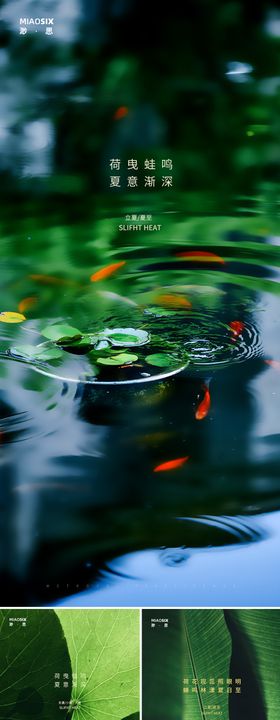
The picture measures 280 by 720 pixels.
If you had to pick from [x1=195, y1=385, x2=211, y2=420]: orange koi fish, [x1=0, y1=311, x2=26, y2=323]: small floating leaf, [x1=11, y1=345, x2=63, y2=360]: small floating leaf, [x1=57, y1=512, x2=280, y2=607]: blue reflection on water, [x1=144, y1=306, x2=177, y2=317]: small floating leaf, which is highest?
[x1=144, y1=306, x2=177, y2=317]: small floating leaf

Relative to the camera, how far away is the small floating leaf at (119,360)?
1.33m

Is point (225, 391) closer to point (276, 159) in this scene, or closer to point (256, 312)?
point (256, 312)

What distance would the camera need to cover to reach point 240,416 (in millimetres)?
1294

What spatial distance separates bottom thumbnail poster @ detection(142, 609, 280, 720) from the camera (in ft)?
3.84

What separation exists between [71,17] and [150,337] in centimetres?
54

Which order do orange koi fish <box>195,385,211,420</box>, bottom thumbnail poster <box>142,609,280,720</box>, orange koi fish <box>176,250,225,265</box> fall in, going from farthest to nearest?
1. orange koi fish <box>176,250,225,265</box>
2. orange koi fish <box>195,385,211,420</box>
3. bottom thumbnail poster <box>142,609,280,720</box>

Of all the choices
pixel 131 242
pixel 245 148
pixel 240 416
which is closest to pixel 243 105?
pixel 245 148

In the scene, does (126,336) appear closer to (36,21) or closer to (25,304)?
(25,304)

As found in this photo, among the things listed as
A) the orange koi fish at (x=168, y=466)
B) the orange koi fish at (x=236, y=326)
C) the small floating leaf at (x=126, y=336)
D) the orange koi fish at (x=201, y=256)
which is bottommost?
the orange koi fish at (x=168, y=466)

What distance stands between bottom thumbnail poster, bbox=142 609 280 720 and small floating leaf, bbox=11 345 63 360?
0.45 metres

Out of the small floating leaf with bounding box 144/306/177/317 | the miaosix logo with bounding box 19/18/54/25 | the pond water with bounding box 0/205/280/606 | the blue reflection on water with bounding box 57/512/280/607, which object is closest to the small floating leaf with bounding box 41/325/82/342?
the pond water with bounding box 0/205/280/606

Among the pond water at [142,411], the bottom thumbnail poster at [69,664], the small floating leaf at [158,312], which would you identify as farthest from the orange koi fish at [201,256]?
the bottom thumbnail poster at [69,664]

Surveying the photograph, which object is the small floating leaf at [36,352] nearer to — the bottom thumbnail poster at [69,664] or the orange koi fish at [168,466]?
the orange koi fish at [168,466]

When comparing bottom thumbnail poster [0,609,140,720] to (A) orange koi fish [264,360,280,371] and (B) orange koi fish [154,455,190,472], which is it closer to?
(B) orange koi fish [154,455,190,472]
